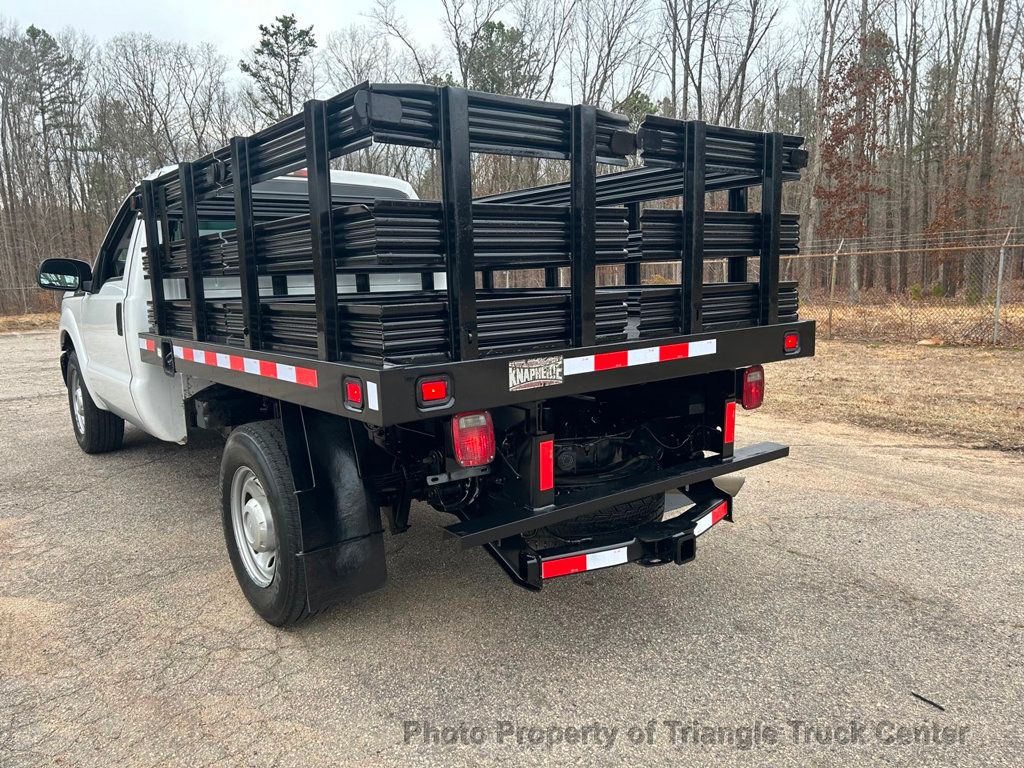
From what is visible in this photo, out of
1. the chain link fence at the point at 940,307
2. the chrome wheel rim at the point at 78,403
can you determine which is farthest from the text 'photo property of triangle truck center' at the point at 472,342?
the chain link fence at the point at 940,307

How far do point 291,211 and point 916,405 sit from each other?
6.68 metres

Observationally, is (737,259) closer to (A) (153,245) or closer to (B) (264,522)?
(B) (264,522)

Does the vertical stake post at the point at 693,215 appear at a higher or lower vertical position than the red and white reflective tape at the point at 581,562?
higher

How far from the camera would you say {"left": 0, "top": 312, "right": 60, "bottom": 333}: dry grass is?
79.3 feet

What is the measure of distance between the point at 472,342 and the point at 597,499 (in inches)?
35.5

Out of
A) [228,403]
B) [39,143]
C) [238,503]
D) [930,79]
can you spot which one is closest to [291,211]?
[228,403]

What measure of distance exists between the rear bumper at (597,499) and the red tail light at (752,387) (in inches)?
9.8

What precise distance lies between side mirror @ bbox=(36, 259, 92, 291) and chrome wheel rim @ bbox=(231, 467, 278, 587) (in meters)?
2.77

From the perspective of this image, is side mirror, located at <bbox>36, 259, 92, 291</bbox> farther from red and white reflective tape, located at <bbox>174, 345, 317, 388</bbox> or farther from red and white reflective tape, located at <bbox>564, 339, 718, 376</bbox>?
red and white reflective tape, located at <bbox>564, 339, 718, 376</bbox>

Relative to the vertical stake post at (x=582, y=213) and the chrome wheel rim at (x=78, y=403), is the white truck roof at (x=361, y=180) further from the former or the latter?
the chrome wheel rim at (x=78, y=403)

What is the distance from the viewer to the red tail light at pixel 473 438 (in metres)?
2.56

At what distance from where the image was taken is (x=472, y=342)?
243 cm

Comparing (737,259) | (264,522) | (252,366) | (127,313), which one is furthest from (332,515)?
(127,313)

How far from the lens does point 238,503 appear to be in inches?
135
